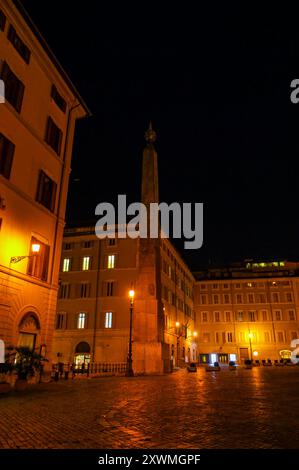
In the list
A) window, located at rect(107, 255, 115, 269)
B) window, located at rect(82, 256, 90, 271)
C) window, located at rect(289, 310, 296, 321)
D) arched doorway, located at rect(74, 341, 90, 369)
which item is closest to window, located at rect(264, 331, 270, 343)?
window, located at rect(289, 310, 296, 321)

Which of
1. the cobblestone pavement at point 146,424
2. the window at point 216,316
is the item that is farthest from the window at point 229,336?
the cobblestone pavement at point 146,424

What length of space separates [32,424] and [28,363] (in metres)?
8.39

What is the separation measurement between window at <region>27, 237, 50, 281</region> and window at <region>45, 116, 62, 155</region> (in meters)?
5.62

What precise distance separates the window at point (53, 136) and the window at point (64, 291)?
2310 centimetres

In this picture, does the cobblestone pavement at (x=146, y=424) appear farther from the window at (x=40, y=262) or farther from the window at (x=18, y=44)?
the window at (x=18, y=44)

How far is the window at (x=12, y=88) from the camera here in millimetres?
16219

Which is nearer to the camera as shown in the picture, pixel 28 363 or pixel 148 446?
pixel 148 446

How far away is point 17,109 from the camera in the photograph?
1681cm

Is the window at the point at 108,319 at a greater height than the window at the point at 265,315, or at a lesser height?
lesser

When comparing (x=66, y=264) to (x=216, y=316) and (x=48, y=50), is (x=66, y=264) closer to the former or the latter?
(x=48, y=50)

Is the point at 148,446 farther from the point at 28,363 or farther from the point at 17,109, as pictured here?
A: the point at 17,109

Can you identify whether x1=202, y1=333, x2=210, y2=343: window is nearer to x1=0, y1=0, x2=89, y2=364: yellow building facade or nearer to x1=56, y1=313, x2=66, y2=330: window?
x1=56, y1=313, x2=66, y2=330: window

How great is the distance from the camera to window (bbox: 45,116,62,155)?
19394 mm

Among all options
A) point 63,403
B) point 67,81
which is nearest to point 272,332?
point 67,81
